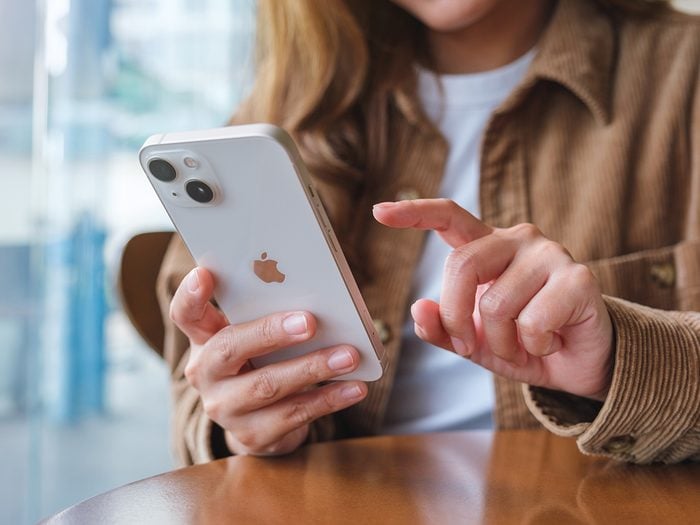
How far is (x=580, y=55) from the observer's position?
1050 millimetres

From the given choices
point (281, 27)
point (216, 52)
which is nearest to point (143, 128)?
point (216, 52)

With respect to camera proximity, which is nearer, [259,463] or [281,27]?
[259,463]

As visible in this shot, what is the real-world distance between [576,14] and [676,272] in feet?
1.07

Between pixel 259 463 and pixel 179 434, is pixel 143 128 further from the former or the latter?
pixel 259 463

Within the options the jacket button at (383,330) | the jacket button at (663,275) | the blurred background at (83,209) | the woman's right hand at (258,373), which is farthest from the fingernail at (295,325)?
the blurred background at (83,209)

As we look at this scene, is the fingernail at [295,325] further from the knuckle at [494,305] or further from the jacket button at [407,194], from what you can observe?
the jacket button at [407,194]

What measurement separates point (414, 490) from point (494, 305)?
14 cm

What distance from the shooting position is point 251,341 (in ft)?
2.31

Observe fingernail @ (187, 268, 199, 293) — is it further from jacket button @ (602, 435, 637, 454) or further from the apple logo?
jacket button @ (602, 435, 637, 454)

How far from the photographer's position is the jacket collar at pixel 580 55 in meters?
1.03

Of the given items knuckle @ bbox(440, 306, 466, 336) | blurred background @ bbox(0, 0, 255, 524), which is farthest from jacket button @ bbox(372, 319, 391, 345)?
blurred background @ bbox(0, 0, 255, 524)

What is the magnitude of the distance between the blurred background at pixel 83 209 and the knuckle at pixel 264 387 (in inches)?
58.1

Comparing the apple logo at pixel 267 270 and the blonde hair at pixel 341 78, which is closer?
the apple logo at pixel 267 270

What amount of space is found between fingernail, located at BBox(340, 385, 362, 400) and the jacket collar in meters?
0.47
